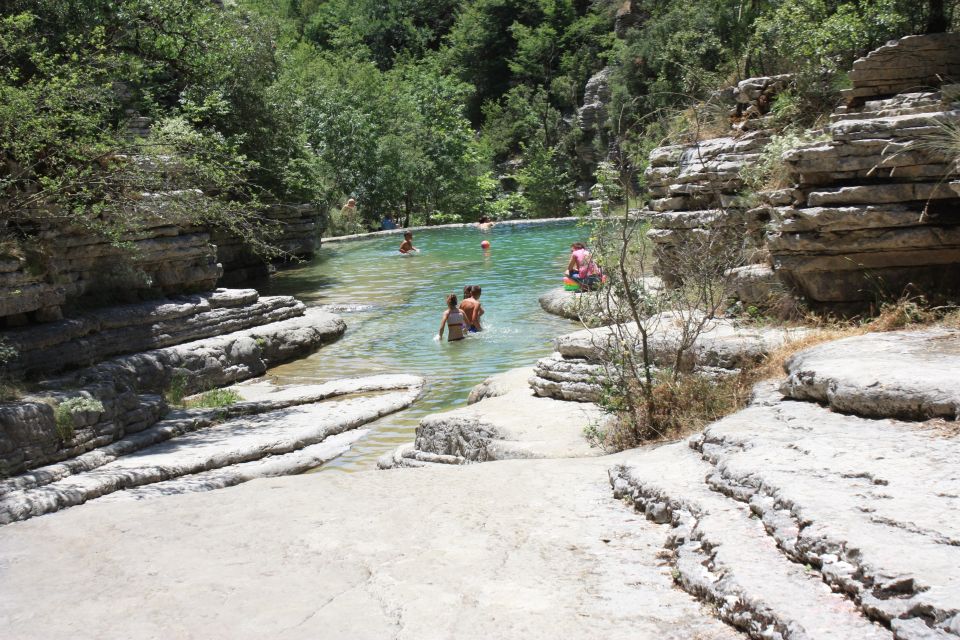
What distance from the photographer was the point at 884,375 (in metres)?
5.28

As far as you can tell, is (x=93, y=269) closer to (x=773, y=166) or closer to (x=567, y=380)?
(x=567, y=380)

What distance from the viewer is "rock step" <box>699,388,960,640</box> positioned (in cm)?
299

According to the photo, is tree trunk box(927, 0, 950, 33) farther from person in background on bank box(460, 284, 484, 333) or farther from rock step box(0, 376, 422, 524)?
person in background on bank box(460, 284, 484, 333)

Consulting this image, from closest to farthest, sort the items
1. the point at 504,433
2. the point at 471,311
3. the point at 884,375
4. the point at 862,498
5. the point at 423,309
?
the point at 862,498 < the point at 884,375 < the point at 504,433 < the point at 471,311 < the point at 423,309

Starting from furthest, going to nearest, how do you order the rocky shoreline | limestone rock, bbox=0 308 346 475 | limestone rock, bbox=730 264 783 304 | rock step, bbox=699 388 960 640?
limestone rock, bbox=730 264 783 304
limestone rock, bbox=0 308 346 475
the rocky shoreline
rock step, bbox=699 388 960 640

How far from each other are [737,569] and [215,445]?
671 cm

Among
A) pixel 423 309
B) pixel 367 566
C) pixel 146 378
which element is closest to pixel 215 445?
pixel 146 378

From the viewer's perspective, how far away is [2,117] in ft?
29.6

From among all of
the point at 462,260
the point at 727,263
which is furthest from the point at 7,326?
the point at 462,260

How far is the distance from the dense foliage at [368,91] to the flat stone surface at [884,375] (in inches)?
83.6

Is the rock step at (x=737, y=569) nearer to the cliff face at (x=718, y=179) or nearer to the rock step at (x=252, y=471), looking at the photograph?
the rock step at (x=252, y=471)

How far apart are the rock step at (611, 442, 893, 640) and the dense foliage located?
2606 mm

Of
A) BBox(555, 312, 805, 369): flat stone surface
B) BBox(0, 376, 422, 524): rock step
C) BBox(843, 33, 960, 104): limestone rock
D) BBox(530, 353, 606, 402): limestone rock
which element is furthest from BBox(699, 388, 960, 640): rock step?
BBox(843, 33, 960, 104): limestone rock

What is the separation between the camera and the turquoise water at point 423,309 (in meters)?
12.2
